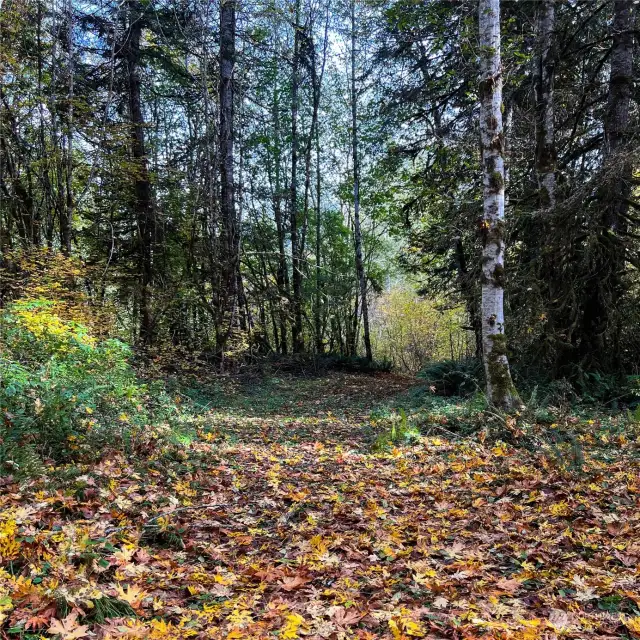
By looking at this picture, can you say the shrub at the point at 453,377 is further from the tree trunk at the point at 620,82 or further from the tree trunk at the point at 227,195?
the tree trunk at the point at 227,195

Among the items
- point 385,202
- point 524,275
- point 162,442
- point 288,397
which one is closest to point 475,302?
point 524,275

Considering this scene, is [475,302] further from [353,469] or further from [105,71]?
[105,71]

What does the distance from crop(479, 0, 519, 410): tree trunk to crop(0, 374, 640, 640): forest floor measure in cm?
105

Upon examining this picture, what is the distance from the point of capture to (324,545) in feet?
10.0

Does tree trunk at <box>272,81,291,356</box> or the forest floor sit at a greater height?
tree trunk at <box>272,81,291,356</box>

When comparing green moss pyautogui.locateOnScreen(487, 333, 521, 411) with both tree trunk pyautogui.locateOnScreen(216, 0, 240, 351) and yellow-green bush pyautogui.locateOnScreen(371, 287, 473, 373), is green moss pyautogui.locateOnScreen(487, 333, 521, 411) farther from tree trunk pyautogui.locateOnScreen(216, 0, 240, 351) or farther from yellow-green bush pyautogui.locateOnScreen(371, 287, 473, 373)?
yellow-green bush pyautogui.locateOnScreen(371, 287, 473, 373)

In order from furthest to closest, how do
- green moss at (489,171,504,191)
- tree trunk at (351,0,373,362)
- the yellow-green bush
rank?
the yellow-green bush → tree trunk at (351,0,373,362) → green moss at (489,171,504,191)

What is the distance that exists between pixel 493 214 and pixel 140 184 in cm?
1058

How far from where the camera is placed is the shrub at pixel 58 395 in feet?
12.8

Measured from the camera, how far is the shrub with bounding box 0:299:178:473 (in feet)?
12.8

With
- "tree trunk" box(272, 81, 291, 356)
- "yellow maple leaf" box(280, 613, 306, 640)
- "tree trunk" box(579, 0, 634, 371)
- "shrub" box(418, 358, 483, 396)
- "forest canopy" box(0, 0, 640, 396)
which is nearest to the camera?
"yellow maple leaf" box(280, 613, 306, 640)

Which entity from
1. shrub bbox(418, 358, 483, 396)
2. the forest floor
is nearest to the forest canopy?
shrub bbox(418, 358, 483, 396)

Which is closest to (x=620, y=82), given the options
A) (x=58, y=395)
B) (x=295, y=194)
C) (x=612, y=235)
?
(x=612, y=235)

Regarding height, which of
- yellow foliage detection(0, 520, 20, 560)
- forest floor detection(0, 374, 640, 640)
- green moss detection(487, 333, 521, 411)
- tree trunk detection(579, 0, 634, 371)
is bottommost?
forest floor detection(0, 374, 640, 640)
